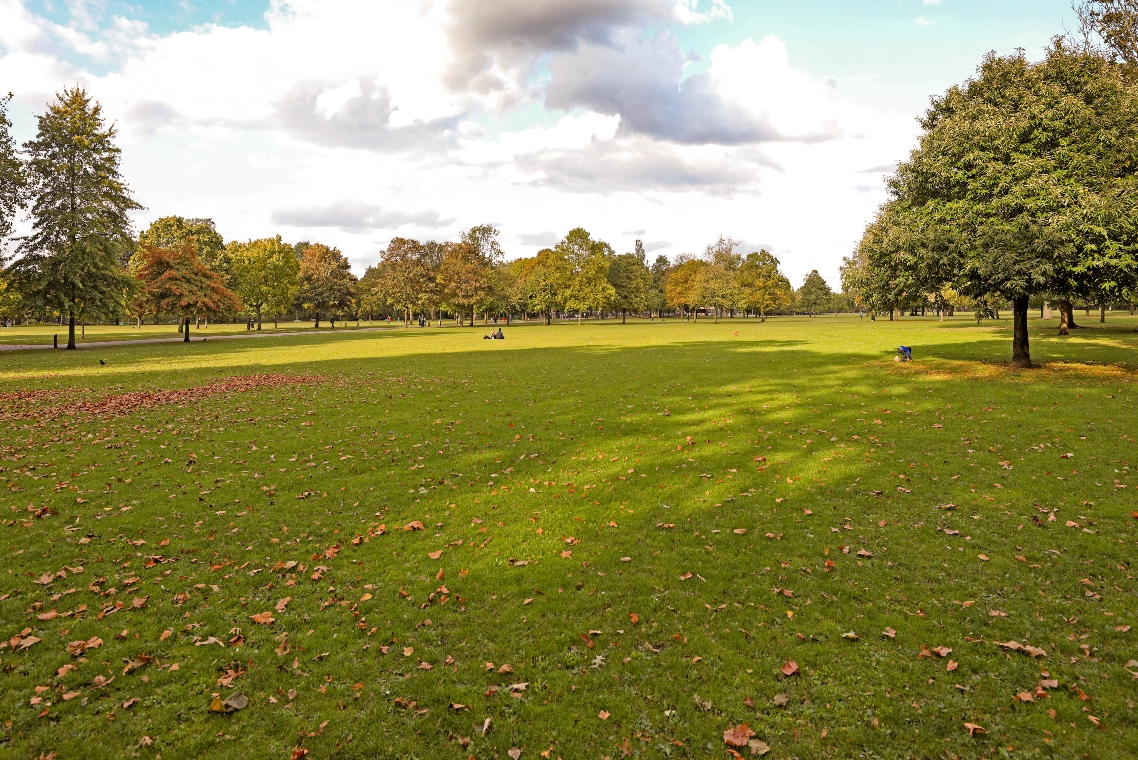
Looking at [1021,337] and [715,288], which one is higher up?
[715,288]

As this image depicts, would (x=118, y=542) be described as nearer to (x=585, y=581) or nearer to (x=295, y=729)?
(x=295, y=729)

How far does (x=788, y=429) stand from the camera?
14891 mm

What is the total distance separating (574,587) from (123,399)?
20771 mm

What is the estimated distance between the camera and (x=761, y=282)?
108562 millimetres

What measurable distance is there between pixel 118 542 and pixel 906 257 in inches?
1057

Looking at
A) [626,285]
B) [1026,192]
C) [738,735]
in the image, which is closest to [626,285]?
[626,285]

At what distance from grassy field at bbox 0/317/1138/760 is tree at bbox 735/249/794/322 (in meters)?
93.8

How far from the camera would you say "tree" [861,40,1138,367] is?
1969 cm

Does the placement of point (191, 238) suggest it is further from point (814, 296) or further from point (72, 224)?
point (814, 296)

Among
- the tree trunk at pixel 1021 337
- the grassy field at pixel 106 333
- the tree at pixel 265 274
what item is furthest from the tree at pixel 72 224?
the tree trunk at pixel 1021 337

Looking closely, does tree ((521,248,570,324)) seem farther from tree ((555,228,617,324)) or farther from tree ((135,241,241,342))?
tree ((135,241,241,342))

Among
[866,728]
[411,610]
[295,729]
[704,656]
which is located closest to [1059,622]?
[866,728]

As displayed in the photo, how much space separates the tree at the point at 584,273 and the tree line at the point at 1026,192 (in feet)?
236

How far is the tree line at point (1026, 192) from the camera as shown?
19.7 meters
